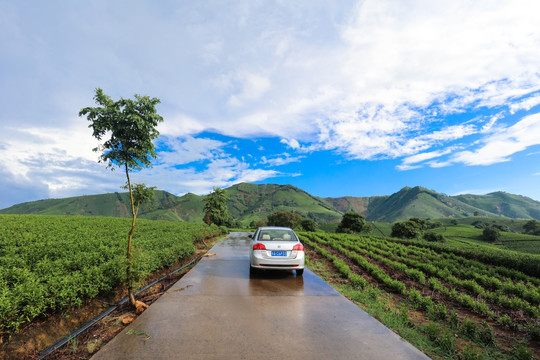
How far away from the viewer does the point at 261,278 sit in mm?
6867

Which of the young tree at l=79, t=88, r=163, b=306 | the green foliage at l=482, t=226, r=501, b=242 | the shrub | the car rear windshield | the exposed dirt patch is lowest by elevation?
the green foliage at l=482, t=226, r=501, b=242

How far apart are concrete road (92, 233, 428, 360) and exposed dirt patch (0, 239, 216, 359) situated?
0.36 meters

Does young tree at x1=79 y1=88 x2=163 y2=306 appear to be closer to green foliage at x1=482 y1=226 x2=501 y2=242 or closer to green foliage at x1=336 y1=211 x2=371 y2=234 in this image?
green foliage at x1=336 y1=211 x2=371 y2=234

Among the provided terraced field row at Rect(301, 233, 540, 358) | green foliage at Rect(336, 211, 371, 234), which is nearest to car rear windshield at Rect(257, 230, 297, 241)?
terraced field row at Rect(301, 233, 540, 358)

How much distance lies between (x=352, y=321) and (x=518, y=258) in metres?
14.1

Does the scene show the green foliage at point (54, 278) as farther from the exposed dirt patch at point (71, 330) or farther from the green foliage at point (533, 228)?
the green foliage at point (533, 228)

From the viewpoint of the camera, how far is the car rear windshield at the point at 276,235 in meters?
6.91

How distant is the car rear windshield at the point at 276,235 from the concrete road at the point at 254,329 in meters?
1.53

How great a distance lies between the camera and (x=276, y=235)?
23.6 feet

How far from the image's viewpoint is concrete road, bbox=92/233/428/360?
2.97 m

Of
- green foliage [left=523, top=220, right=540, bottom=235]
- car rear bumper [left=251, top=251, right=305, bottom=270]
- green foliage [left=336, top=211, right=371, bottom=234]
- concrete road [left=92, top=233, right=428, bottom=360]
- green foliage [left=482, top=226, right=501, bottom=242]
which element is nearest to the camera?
concrete road [left=92, top=233, right=428, bottom=360]

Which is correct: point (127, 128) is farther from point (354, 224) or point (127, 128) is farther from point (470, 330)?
point (354, 224)

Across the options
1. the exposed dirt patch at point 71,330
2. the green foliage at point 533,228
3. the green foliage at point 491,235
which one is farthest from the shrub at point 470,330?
the green foliage at point 533,228

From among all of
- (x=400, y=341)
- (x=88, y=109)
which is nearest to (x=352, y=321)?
(x=400, y=341)
